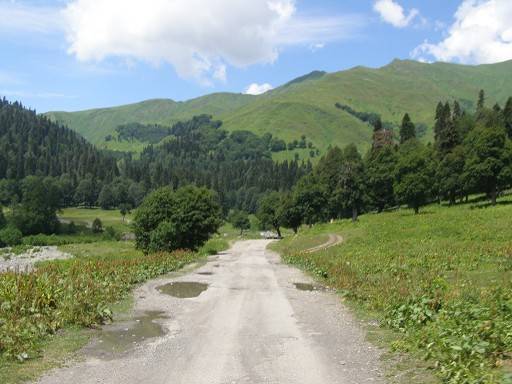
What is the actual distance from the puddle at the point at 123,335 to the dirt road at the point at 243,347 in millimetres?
320

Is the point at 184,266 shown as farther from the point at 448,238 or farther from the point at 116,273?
the point at 448,238

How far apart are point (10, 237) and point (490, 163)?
409ft

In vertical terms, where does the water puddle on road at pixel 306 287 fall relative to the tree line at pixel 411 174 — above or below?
below

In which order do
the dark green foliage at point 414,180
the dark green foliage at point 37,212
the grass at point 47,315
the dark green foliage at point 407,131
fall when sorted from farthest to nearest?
the dark green foliage at point 37,212 → the dark green foliage at point 407,131 → the dark green foliage at point 414,180 → the grass at point 47,315

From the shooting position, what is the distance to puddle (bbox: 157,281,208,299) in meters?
25.9

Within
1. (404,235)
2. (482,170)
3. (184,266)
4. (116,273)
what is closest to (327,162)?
(482,170)

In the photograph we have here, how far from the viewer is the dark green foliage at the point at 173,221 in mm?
63344

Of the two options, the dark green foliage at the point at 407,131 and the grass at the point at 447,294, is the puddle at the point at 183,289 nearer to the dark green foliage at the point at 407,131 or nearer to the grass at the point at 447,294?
the grass at the point at 447,294

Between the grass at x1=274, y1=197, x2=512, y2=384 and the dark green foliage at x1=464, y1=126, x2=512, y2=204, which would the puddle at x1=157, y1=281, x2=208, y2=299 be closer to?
the grass at x1=274, y1=197, x2=512, y2=384

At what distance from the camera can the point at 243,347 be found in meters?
14.7

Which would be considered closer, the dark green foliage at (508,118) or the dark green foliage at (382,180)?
the dark green foliage at (382,180)

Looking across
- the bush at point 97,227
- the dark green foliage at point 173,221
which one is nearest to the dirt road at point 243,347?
the dark green foliage at point 173,221

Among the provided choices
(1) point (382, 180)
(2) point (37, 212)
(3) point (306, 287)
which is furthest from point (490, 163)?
(2) point (37, 212)

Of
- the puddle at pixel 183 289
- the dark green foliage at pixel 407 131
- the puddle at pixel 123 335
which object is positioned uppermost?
the dark green foliage at pixel 407 131
